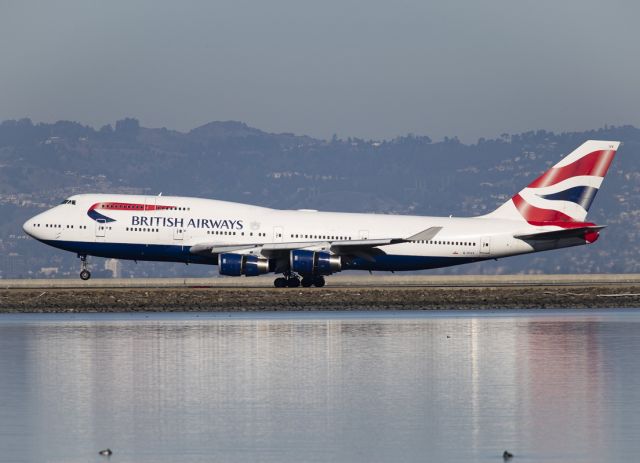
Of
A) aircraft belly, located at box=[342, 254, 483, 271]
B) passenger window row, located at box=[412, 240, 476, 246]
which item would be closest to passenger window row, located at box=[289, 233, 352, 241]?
aircraft belly, located at box=[342, 254, 483, 271]

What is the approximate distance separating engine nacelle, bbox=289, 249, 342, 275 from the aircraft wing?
1.52 ft

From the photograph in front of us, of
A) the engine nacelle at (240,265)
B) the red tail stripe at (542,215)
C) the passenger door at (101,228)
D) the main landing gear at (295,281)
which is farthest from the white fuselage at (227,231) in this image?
the engine nacelle at (240,265)

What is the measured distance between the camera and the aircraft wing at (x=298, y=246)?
5966cm

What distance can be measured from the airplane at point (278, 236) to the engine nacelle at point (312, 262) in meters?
0.04

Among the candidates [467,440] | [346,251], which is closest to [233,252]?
[346,251]

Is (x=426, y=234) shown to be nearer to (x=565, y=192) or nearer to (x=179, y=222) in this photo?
(x=565, y=192)

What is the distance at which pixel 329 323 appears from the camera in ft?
144

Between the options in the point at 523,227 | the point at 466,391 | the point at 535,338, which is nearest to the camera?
the point at 466,391

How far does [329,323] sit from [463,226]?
2064cm

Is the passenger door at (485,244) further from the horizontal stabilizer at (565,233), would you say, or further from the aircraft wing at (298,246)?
the aircraft wing at (298,246)

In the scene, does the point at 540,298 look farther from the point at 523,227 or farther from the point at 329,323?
the point at 329,323

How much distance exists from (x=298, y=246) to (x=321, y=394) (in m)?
33.6

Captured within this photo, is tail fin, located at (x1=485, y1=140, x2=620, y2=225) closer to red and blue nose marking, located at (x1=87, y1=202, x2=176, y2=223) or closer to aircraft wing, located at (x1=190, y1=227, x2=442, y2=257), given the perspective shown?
aircraft wing, located at (x1=190, y1=227, x2=442, y2=257)

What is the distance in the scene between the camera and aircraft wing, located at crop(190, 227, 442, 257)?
59.7 meters
